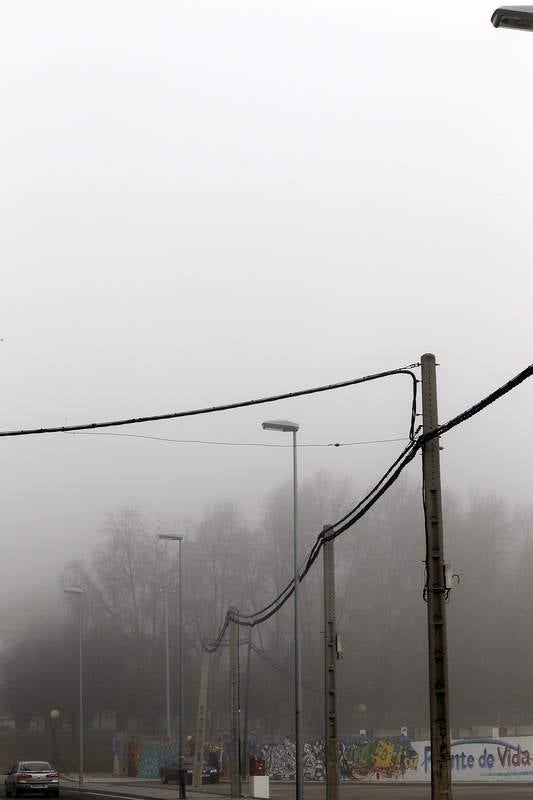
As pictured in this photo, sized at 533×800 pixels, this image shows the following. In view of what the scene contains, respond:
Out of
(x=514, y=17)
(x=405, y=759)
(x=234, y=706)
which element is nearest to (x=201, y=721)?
(x=234, y=706)

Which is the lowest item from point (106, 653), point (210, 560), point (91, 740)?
point (91, 740)

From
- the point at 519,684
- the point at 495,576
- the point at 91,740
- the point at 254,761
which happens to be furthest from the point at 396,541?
the point at 254,761

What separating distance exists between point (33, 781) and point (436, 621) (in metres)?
36.9

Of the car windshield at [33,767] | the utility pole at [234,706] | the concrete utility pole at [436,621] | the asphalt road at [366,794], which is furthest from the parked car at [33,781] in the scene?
the concrete utility pole at [436,621]

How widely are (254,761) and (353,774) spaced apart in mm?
16456

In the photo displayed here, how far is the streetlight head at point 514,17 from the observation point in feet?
42.2

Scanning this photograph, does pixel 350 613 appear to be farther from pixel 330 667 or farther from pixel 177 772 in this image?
pixel 330 667

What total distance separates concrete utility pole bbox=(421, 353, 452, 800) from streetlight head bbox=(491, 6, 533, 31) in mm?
10985

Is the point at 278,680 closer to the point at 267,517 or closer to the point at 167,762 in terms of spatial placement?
the point at 267,517

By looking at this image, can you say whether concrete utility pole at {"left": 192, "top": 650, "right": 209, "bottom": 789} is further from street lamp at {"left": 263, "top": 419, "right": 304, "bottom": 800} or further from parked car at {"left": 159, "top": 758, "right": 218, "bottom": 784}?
street lamp at {"left": 263, "top": 419, "right": 304, "bottom": 800}

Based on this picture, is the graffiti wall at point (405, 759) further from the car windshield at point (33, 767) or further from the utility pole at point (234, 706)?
the car windshield at point (33, 767)

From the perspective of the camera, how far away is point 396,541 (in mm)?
98062

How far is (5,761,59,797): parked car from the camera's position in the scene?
54.4 m

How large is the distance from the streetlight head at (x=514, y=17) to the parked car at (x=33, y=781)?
46724 mm
